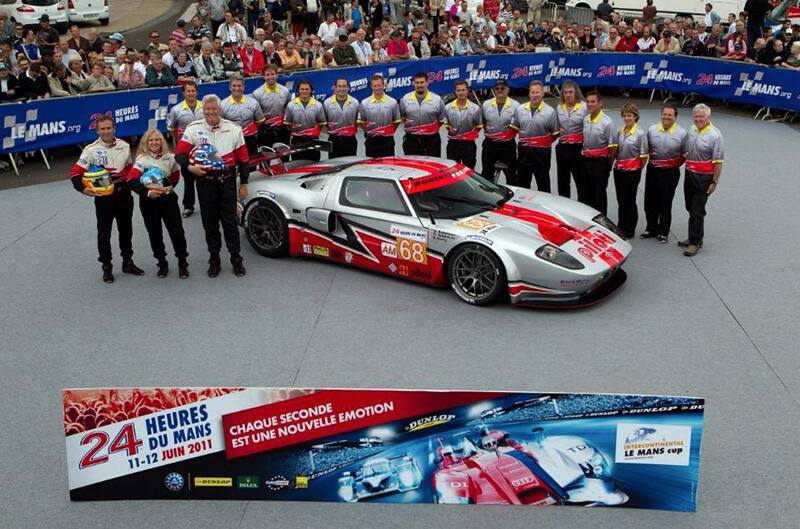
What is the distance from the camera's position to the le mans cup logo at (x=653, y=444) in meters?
5.32

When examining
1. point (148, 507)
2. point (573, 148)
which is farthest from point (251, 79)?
point (148, 507)

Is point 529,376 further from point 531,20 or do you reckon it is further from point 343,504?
point 531,20

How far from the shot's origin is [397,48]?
19188 millimetres

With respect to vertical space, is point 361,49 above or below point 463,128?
above

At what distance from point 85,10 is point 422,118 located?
676 inches

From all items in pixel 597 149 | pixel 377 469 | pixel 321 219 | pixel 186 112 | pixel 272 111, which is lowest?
pixel 377 469

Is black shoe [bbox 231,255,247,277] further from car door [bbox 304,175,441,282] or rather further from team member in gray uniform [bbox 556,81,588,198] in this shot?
team member in gray uniform [bbox 556,81,588,198]

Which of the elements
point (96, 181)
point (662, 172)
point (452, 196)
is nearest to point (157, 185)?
point (96, 181)

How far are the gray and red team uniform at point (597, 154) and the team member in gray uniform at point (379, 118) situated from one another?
2.76 meters

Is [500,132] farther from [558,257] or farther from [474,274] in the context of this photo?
[558,257]

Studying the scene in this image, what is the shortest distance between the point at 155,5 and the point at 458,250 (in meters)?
25.7

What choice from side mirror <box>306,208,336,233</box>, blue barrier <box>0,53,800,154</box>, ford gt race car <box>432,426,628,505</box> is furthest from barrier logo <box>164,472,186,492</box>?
blue barrier <box>0,53,800,154</box>

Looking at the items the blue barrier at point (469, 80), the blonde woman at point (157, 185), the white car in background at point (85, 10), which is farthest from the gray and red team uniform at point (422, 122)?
the white car in background at point (85, 10)

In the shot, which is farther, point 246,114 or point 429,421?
point 246,114
